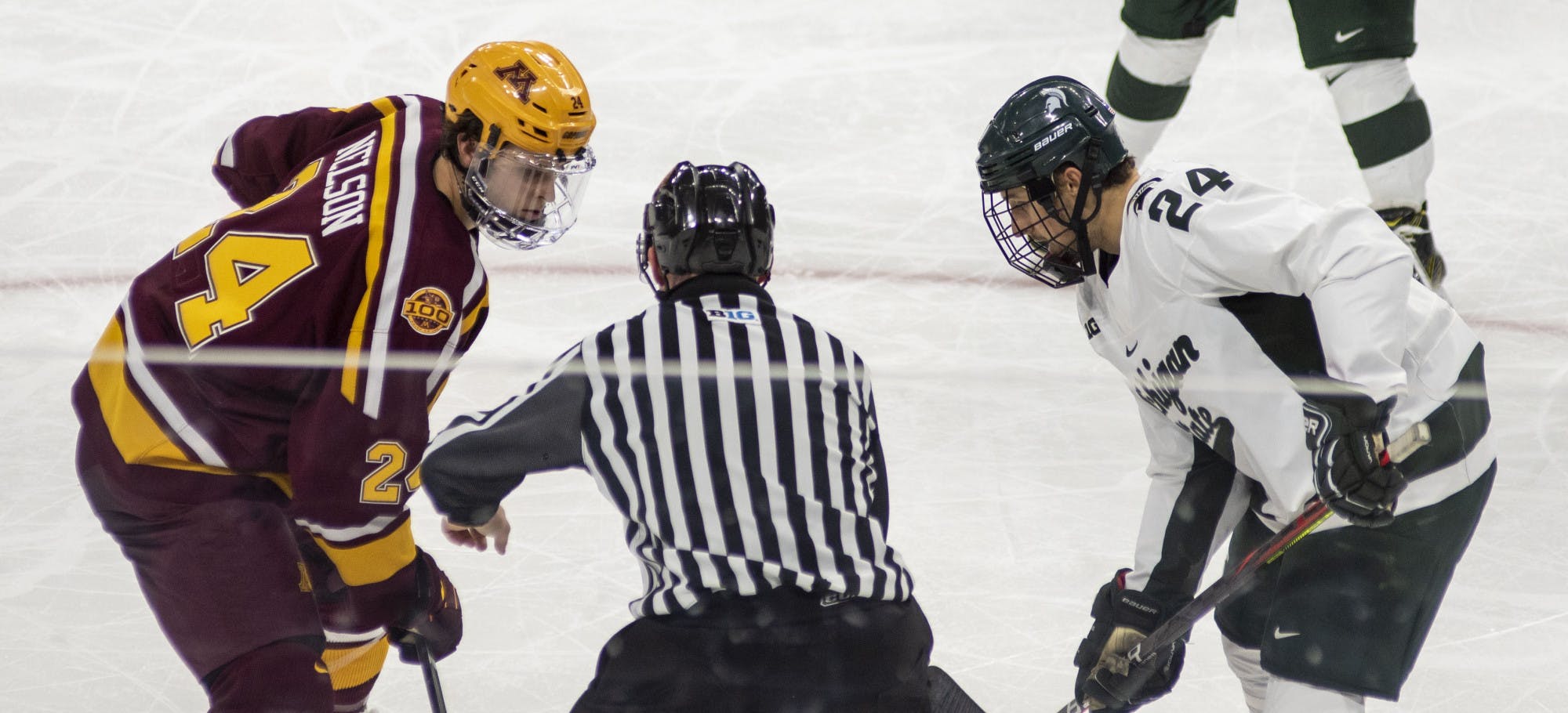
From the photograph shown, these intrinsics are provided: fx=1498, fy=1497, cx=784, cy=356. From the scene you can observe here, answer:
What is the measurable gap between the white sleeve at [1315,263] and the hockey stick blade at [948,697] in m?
0.57

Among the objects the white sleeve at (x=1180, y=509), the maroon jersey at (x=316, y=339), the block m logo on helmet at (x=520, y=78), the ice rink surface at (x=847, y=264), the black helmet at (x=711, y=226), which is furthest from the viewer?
the ice rink surface at (x=847, y=264)

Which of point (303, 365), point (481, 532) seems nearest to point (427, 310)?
point (303, 365)

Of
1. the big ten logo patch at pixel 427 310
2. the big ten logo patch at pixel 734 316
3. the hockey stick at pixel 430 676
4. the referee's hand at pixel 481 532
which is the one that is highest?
the big ten logo patch at pixel 734 316

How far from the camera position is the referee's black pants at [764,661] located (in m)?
1.66

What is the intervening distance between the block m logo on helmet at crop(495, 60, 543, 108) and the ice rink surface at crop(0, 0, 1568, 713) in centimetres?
98

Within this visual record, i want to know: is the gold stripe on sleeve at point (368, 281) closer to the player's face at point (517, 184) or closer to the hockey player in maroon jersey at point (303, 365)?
the hockey player in maroon jersey at point (303, 365)

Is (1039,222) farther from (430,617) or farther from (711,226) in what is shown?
(430,617)

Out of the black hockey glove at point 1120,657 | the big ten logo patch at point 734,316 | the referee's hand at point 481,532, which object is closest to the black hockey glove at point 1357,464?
the black hockey glove at point 1120,657

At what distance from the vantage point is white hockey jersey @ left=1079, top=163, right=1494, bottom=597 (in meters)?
1.68

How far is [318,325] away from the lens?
191cm

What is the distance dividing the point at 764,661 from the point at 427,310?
0.62 meters

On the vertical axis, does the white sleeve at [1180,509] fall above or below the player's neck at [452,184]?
below

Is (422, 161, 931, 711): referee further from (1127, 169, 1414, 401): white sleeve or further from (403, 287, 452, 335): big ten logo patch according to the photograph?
(1127, 169, 1414, 401): white sleeve

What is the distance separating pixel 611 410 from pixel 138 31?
3.97 m
